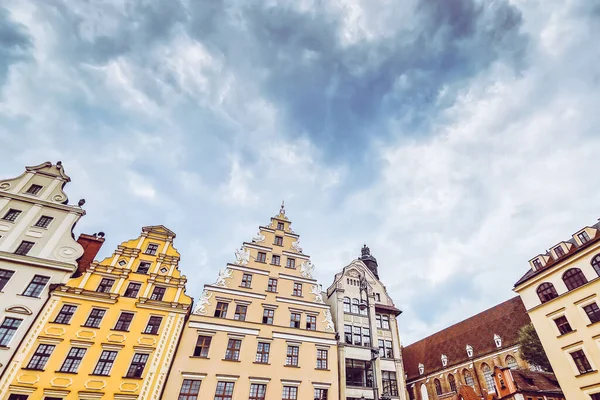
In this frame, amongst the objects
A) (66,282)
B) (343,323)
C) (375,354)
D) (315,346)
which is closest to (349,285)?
(343,323)

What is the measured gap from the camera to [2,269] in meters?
21.9

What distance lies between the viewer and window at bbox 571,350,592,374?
23359mm

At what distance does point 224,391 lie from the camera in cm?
2219

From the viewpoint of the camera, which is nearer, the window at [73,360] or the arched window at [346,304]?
the window at [73,360]

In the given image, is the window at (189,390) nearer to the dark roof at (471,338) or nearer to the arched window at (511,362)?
the arched window at (511,362)

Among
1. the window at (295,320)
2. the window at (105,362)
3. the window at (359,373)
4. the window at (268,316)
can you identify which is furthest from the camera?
the window at (295,320)

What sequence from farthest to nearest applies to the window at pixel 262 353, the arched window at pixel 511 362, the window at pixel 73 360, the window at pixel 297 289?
the arched window at pixel 511 362 → the window at pixel 297 289 → the window at pixel 262 353 → the window at pixel 73 360

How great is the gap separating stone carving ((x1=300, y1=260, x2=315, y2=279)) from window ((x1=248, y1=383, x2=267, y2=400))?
34.9ft

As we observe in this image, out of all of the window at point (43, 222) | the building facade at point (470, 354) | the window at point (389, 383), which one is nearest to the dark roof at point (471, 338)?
the building facade at point (470, 354)

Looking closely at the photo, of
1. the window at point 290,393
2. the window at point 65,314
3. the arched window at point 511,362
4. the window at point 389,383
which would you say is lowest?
the window at point 290,393

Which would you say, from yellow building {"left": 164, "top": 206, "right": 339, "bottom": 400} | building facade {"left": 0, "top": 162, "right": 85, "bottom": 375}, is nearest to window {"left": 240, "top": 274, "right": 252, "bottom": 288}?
yellow building {"left": 164, "top": 206, "right": 339, "bottom": 400}

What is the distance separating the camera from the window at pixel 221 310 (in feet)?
84.8

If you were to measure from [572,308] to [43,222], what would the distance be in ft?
147

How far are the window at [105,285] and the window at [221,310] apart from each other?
8464 millimetres
